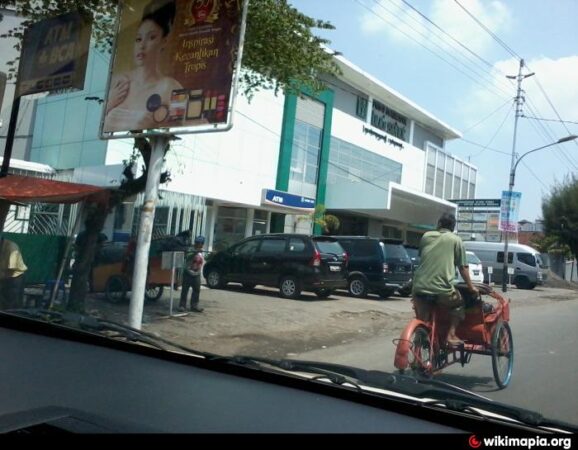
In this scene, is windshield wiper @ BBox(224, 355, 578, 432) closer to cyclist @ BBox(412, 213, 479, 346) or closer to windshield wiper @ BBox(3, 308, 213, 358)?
windshield wiper @ BBox(3, 308, 213, 358)

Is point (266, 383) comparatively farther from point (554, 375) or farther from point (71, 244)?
point (71, 244)

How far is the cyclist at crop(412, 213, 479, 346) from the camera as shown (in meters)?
5.91

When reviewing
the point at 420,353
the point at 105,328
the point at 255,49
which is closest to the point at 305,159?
the point at 255,49

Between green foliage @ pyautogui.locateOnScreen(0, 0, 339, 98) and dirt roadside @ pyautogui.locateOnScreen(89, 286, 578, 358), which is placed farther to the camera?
green foliage @ pyautogui.locateOnScreen(0, 0, 339, 98)

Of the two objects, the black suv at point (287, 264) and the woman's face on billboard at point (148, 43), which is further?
the black suv at point (287, 264)

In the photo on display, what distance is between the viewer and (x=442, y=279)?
19.4 ft

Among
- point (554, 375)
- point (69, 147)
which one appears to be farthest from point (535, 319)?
point (69, 147)

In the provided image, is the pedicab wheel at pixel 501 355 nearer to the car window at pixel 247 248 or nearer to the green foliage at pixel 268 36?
the green foliage at pixel 268 36

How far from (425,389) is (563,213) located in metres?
34.2

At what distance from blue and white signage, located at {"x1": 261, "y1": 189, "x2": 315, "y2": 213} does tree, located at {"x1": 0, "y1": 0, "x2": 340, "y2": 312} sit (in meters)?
10.7

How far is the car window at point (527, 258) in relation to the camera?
89.4ft

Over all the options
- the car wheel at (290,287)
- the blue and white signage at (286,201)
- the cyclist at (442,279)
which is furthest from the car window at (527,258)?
the cyclist at (442,279)

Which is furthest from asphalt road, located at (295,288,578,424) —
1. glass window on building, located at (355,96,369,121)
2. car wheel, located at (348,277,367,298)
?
glass window on building, located at (355,96,369,121)

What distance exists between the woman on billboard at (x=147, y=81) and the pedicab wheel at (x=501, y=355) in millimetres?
4986
